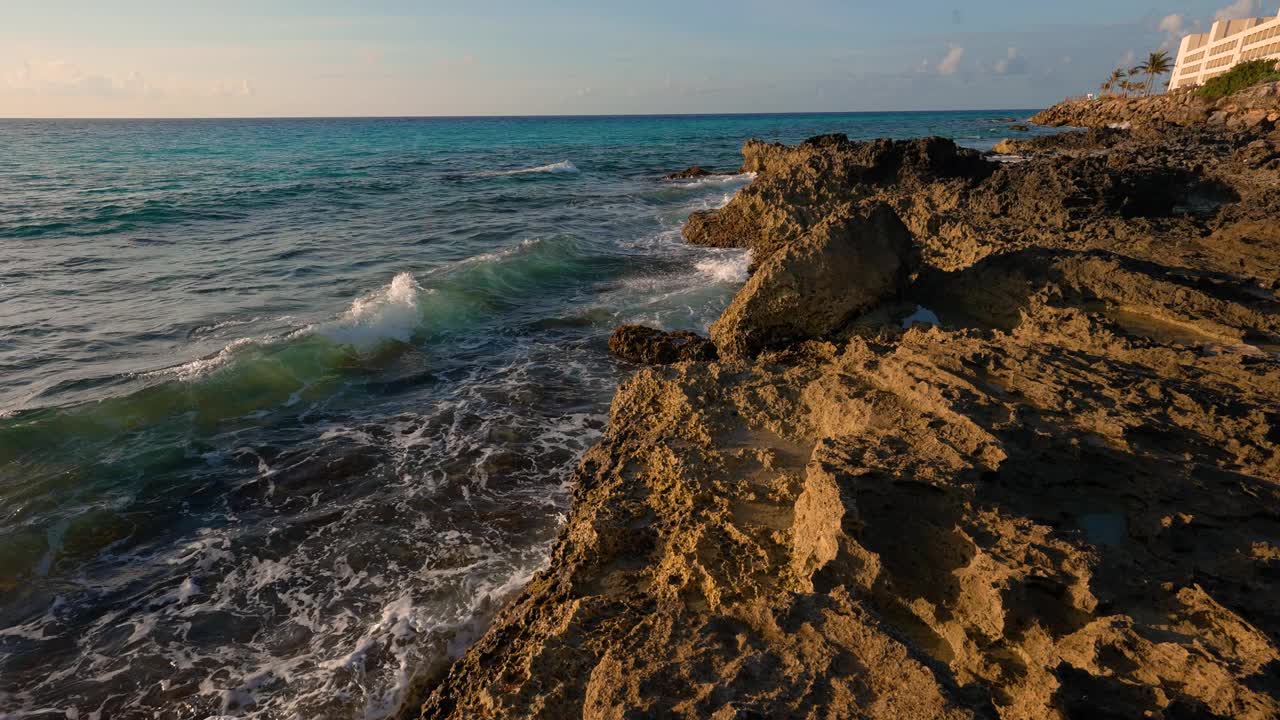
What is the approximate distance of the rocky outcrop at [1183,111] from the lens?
3556 cm

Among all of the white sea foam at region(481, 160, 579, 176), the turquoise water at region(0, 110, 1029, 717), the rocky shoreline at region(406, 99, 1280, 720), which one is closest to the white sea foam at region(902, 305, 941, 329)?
the rocky shoreline at region(406, 99, 1280, 720)

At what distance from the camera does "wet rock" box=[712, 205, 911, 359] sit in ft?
27.0

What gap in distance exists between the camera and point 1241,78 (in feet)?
152

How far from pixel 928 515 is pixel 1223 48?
93734 mm

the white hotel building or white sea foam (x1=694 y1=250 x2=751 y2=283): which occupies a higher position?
the white hotel building

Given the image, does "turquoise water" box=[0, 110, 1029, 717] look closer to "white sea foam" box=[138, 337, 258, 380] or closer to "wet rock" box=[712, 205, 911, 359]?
"white sea foam" box=[138, 337, 258, 380]

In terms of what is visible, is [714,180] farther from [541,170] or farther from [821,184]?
[821,184]

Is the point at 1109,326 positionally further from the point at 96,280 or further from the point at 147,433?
the point at 96,280

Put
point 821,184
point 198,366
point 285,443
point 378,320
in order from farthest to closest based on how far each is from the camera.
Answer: point 821,184 < point 378,320 < point 198,366 < point 285,443

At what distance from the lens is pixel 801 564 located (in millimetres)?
4031

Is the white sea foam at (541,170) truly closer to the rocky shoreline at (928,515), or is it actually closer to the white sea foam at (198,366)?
the white sea foam at (198,366)

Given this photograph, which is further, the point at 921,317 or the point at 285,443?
the point at 285,443

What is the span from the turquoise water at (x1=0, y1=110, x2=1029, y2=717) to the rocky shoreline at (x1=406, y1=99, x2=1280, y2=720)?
4.55 feet

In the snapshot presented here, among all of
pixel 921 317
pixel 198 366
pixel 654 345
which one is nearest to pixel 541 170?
pixel 198 366
